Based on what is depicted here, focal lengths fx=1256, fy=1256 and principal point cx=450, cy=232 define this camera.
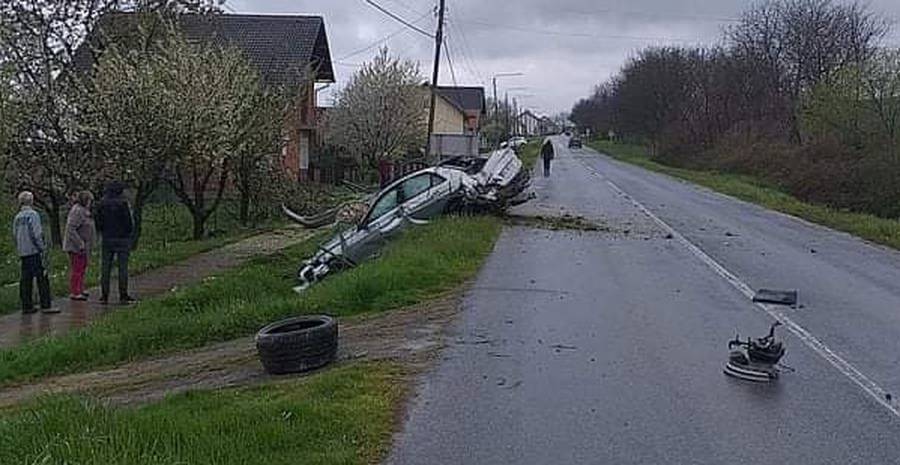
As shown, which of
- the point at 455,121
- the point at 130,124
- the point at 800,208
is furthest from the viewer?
the point at 455,121

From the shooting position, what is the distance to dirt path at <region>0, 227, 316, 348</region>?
1543cm

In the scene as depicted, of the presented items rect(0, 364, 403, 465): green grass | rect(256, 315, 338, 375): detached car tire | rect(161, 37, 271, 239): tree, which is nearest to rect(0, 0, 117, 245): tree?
rect(161, 37, 271, 239): tree

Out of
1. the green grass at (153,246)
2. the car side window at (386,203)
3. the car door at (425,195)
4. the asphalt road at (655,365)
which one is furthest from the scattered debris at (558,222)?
the green grass at (153,246)

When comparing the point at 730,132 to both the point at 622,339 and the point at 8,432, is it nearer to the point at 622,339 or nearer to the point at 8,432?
the point at 622,339

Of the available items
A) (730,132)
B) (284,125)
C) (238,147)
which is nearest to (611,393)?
(238,147)

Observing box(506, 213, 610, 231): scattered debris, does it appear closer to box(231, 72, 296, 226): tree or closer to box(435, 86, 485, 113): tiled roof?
box(231, 72, 296, 226): tree

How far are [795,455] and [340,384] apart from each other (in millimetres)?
3359

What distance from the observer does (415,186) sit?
2411 cm

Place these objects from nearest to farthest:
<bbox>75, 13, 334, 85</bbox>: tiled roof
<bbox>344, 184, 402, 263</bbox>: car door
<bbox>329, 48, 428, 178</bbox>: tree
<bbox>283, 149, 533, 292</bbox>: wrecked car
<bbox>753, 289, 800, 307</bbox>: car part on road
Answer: <bbox>753, 289, 800, 307</bbox>: car part on road < <bbox>283, 149, 533, 292</bbox>: wrecked car < <bbox>344, 184, 402, 263</bbox>: car door < <bbox>75, 13, 334, 85</bbox>: tiled roof < <bbox>329, 48, 428, 178</bbox>: tree

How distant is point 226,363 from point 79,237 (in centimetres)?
661

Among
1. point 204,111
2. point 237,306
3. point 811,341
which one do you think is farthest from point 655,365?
point 204,111

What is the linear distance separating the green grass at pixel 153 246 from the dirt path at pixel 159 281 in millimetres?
409

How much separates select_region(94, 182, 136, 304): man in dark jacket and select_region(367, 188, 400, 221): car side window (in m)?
6.35

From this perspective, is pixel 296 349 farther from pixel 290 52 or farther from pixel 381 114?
pixel 381 114
